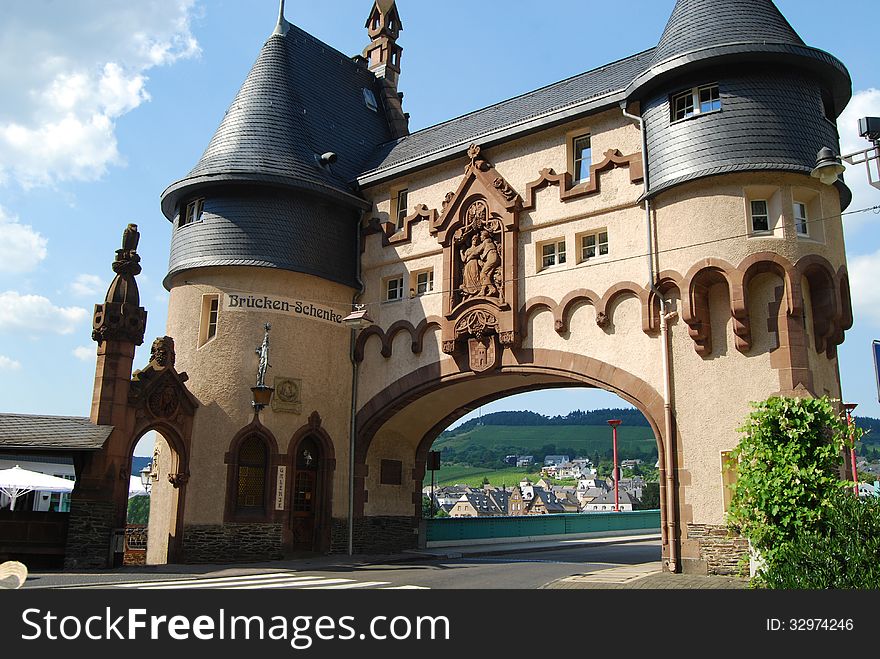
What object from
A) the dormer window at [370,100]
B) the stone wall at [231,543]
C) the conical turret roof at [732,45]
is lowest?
the stone wall at [231,543]

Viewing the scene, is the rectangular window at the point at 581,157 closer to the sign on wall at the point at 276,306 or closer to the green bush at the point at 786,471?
the sign on wall at the point at 276,306

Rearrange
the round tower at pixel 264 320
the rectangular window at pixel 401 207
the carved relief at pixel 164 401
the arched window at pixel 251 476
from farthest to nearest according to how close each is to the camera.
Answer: the rectangular window at pixel 401 207
the arched window at pixel 251 476
the round tower at pixel 264 320
the carved relief at pixel 164 401

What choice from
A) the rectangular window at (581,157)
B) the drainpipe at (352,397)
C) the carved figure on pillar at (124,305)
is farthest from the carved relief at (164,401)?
the rectangular window at (581,157)

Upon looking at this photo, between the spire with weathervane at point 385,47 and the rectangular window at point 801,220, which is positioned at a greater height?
the spire with weathervane at point 385,47

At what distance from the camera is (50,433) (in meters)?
20.6

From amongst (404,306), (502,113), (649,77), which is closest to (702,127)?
(649,77)

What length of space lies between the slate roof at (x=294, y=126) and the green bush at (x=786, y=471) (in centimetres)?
1585

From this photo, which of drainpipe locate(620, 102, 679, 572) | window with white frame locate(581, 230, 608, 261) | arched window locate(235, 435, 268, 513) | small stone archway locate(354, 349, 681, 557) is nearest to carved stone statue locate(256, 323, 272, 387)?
arched window locate(235, 435, 268, 513)

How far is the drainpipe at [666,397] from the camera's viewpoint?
18.8m

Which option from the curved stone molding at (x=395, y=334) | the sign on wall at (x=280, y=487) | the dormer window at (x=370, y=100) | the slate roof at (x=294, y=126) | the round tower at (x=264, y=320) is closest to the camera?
the round tower at (x=264, y=320)

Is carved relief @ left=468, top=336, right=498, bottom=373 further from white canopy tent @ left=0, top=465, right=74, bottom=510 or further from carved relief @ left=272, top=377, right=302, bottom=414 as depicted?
white canopy tent @ left=0, top=465, right=74, bottom=510

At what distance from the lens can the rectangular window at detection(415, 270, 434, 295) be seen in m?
26.0
